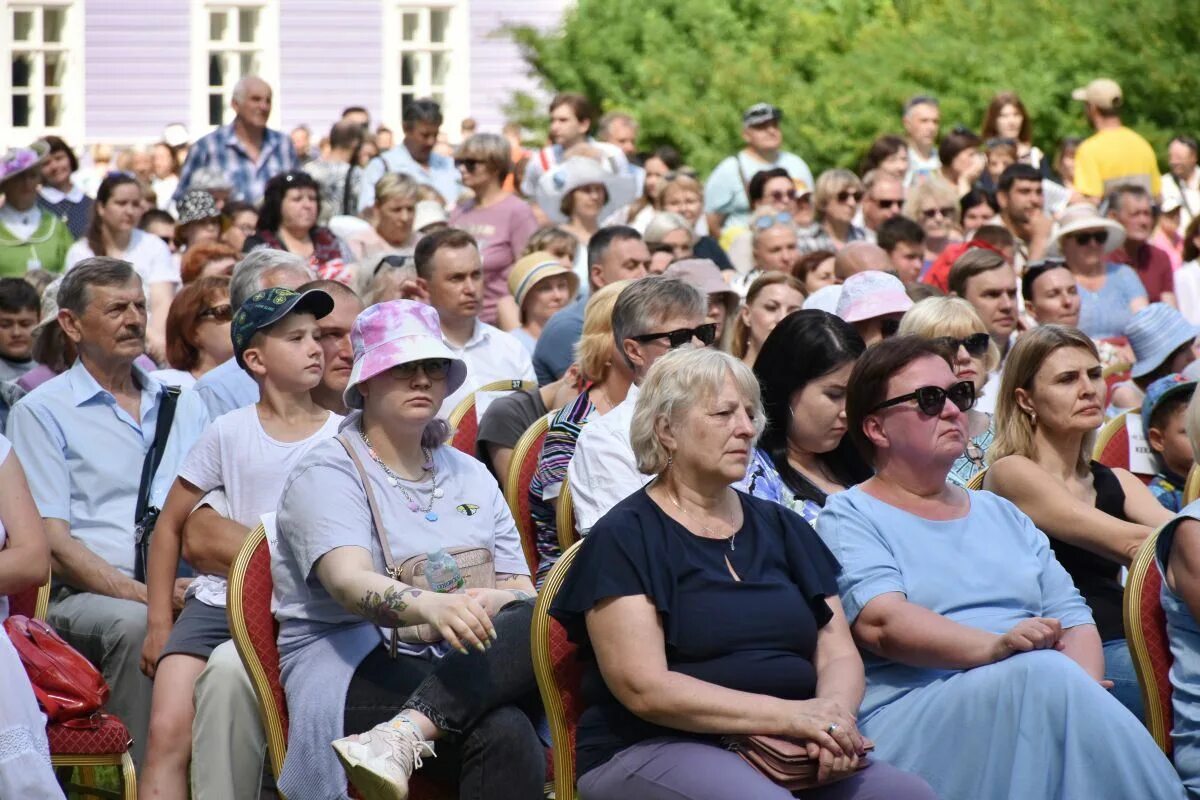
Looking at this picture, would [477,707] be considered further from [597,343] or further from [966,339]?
[966,339]

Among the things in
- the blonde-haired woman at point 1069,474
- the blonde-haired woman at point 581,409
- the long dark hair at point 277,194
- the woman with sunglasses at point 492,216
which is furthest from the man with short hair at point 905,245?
the blonde-haired woman at point 1069,474

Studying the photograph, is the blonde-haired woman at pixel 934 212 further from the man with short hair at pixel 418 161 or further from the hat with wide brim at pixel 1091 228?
the man with short hair at pixel 418 161

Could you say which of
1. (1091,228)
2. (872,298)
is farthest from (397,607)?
(1091,228)

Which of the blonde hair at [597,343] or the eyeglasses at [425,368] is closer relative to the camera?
the eyeglasses at [425,368]

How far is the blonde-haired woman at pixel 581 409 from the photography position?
575 centimetres

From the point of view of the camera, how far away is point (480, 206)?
11.3 metres

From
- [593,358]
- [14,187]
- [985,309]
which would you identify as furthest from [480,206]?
[593,358]

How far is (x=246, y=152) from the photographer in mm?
13203

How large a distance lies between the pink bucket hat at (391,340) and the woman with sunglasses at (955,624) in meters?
1.21

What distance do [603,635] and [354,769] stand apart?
67 centimetres

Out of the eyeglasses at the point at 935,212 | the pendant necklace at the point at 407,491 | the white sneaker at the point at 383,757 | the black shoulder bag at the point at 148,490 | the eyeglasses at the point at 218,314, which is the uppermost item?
the eyeglasses at the point at 935,212

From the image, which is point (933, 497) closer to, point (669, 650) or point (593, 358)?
point (669, 650)

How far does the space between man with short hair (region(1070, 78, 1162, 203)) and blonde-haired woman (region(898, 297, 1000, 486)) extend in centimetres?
738

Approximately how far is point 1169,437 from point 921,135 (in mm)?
7880
